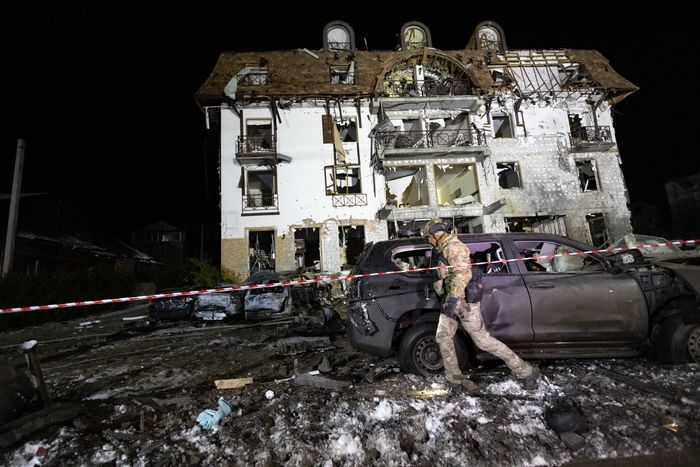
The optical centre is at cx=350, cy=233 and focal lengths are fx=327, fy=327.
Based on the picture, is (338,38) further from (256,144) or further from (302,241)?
(302,241)

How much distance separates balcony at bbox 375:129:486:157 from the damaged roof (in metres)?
2.89

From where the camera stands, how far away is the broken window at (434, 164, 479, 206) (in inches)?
712

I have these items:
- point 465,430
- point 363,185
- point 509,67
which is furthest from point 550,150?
point 465,430

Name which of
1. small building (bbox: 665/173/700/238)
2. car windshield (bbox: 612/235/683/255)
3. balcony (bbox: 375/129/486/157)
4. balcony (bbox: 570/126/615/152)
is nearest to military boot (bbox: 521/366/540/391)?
car windshield (bbox: 612/235/683/255)

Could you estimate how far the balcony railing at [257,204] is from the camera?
1731cm

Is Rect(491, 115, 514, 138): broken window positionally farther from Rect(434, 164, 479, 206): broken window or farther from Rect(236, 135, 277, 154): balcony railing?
Rect(236, 135, 277, 154): balcony railing

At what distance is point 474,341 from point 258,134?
689 inches

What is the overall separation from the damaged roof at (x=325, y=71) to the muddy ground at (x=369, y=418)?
1656cm

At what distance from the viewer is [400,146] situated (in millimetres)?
18141

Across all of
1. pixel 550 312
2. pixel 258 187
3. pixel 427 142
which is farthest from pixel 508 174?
pixel 550 312

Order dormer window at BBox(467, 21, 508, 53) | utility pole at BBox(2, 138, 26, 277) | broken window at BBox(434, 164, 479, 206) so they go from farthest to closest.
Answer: dormer window at BBox(467, 21, 508, 53) < broken window at BBox(434, 164, 479, 206) < utility pole at BBox(2, 138, 26, 277)

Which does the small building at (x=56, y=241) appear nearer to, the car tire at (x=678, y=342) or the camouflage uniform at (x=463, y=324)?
the camouflage uniform at (x=463, y=324)

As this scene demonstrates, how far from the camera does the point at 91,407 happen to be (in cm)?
369

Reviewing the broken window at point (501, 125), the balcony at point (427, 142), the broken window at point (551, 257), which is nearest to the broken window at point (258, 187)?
the balcony at point (427, 142)
